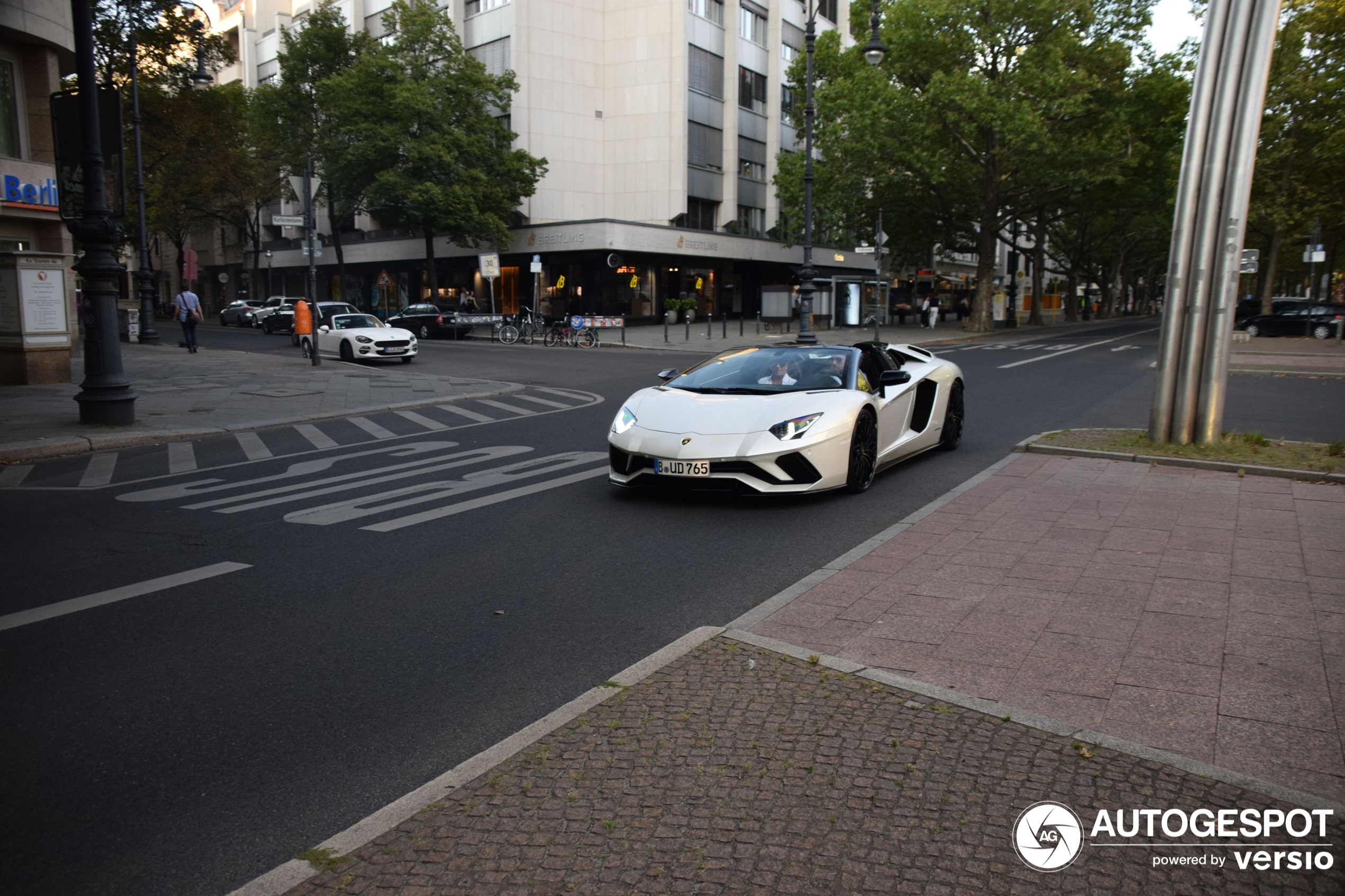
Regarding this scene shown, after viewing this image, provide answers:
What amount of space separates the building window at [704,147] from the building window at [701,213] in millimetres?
1857

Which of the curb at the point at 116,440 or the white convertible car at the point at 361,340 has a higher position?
the white convertible car at the point at 361,340

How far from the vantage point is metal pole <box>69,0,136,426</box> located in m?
11.3

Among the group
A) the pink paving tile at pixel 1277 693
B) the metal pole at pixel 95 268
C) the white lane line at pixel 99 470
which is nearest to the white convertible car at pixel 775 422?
the pink paving tile at pixel 1277 693

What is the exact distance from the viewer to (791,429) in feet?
24.6

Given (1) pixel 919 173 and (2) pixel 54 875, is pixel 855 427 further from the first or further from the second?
(1) pixel 919 173

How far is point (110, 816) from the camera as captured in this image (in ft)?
10.0

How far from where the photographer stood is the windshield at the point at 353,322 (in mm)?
25906

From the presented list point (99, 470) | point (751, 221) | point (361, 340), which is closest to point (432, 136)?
point (751, 221)

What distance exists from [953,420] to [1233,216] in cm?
322

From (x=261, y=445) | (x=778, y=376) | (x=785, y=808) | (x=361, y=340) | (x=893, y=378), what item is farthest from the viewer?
(x=361, y=340)

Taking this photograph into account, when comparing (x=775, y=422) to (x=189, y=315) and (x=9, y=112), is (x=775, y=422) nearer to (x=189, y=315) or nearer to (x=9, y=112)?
(x=9, y=112)

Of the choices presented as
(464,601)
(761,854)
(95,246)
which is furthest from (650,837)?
(95,246)

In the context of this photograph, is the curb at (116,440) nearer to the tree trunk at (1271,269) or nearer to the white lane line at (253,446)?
the white lane line at (253,446)

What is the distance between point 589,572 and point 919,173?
3798 cm
